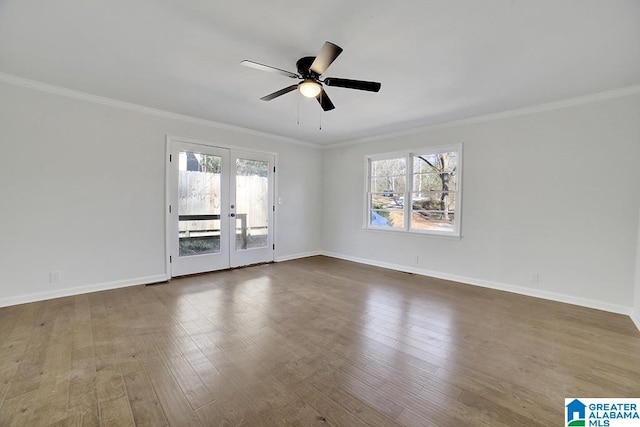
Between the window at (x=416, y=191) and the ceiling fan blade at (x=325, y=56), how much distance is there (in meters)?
3.23

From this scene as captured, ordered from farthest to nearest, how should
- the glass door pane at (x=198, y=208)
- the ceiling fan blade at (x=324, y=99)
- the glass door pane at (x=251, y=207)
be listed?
the glass door pane at (x=251, y=207) < the glass door pane at (x=198, y=208) < the ceiling fan blade at (x=324, y=99)

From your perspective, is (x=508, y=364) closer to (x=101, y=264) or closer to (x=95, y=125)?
(x=101, y=264)

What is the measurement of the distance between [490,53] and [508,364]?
2.71m

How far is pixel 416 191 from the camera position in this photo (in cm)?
504

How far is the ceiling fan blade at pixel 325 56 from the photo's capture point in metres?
1.96

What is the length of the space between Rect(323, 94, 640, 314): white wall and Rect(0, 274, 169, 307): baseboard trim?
4465mm

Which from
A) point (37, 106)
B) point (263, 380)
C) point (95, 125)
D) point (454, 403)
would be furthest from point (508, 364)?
point (37, 106)

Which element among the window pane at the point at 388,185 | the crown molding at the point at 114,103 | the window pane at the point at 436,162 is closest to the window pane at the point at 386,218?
the window pane at the point at 388,185

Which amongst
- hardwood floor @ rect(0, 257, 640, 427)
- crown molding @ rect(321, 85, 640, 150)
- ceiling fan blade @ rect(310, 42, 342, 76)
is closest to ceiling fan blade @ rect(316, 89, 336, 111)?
ceiling fan blade @ rect(310, 42, 342, 76)

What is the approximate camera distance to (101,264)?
12.5ft

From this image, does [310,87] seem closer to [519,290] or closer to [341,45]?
[341,45]

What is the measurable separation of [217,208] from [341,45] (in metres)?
3.57

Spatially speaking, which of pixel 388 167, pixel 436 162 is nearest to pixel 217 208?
pixel 388 167

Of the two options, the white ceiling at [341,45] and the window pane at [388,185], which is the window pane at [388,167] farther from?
the white ceiling at [341,45]
